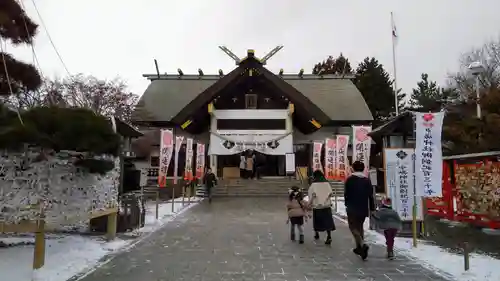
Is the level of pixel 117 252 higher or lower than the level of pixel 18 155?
lower

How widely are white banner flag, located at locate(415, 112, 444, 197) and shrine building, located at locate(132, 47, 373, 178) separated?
16.3m

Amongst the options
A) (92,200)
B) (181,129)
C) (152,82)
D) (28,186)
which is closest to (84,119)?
(28,186)

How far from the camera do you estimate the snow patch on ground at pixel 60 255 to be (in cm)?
620

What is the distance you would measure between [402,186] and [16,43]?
8.61 meters

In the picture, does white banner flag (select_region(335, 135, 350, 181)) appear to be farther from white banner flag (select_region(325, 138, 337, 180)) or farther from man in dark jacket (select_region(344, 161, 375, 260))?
man in dark jacket (select_region(344, 161, 375, 260))

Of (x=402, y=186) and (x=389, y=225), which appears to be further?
(x=402, y=186)

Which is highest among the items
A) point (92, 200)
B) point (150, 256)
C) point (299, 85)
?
point (299, 85)

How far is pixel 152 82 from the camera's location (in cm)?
3644

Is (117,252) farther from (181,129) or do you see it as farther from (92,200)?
(181,129)

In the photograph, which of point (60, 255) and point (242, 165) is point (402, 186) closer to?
point (60, 255)

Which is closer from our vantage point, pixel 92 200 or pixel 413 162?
pixel 92 200

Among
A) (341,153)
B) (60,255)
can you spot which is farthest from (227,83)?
(60,255)

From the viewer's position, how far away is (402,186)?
9.59 metres

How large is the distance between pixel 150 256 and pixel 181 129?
21412 mm
